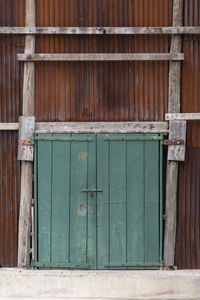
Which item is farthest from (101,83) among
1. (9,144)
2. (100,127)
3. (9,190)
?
(9,190)

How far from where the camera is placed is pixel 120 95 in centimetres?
572

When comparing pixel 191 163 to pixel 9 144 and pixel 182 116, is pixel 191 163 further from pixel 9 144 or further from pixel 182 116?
pixel 9 144

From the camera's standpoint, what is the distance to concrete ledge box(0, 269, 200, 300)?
5215 millimetres

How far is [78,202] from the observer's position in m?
5.62

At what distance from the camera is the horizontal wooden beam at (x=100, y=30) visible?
18.4 ft

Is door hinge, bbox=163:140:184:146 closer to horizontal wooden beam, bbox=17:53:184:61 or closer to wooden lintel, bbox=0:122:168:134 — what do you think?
wooden lintel, bbox=0:122:168:134

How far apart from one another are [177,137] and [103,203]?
156 cm

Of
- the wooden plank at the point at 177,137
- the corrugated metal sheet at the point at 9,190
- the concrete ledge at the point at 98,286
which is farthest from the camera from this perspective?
the corrugated metal sheet at the point at 9,190

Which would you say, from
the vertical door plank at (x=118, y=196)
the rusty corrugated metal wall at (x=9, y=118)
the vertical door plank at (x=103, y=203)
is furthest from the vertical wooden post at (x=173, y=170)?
the rusty corrugated metal wall at (x=9, y=118)

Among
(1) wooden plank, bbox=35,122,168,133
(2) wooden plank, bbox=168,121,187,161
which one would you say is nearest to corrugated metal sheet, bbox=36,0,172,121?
(1) wooden plank, bbox=35,122,168,133

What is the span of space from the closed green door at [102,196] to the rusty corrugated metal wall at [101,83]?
417 millimetres

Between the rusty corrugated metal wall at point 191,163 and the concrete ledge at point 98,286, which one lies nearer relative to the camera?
the concrete ledge at point 98,286

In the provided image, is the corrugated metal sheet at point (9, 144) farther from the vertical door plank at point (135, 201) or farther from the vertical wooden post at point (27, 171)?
the vertical door plank at point (135, 201)

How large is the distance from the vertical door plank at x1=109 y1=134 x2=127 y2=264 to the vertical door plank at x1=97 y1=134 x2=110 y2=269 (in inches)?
2.5
